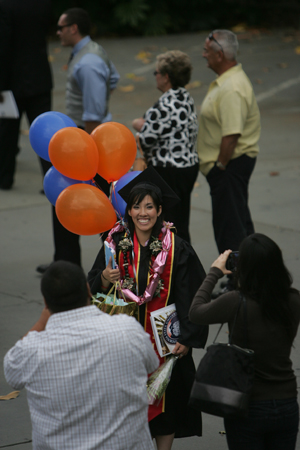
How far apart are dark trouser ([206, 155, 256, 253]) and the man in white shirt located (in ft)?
10.3

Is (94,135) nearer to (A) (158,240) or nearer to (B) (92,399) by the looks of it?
(A) (158,240)

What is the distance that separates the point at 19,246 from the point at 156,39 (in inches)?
512

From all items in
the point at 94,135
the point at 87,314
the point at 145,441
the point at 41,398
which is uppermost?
the point at 94,135

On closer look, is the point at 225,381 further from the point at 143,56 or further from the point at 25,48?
the point at 143,56

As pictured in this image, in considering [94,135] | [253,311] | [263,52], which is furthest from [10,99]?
[263,52]

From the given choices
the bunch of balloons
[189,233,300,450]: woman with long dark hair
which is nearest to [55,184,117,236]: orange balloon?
the bunch of balloons

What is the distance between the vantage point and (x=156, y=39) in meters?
18.4

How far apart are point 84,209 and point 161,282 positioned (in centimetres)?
58

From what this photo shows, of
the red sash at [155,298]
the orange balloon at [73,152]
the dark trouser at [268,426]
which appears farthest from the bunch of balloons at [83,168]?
Answer: the dark trouser at [268,426]

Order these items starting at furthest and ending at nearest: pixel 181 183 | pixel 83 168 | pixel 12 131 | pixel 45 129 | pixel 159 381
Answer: pixel 12 131 → pixel 181 183 → pixel 45 129 → pixel 83 168 → pixel 159 381

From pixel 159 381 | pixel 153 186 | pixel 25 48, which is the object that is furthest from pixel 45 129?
pixel 25 48

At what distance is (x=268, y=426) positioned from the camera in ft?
8.30

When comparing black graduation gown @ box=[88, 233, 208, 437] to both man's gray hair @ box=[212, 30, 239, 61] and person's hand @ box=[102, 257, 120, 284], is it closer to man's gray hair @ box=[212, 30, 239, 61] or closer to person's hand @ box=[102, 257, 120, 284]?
person's hand @ box=[102, 257, 120, 284]

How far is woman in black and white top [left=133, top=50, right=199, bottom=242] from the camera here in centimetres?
530
